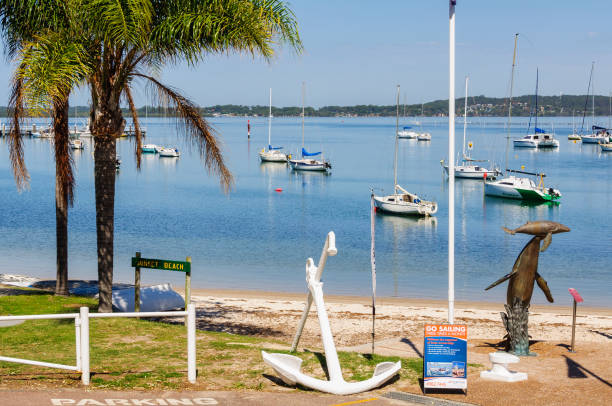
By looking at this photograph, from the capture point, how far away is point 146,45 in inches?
620

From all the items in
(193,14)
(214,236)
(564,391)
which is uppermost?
(193,14)

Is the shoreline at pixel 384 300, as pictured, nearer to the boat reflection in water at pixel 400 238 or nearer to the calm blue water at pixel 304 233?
the calm blue water at pixel 304 233

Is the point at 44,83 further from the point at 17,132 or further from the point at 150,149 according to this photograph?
the point at 150,149

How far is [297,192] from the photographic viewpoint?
257ft

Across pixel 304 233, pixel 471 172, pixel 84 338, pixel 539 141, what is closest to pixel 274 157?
pixel 471 172

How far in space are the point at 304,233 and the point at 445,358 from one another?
40.0m

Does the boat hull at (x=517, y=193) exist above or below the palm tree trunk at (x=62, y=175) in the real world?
below

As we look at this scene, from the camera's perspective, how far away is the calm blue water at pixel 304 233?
116ft

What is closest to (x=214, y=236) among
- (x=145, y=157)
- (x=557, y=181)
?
(x=557, y=181)

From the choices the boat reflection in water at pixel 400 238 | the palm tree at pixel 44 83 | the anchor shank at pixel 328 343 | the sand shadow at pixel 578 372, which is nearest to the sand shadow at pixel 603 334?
the sand shadow at pixel 578 372

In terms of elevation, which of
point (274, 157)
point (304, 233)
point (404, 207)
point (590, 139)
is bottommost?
point (304, 233)

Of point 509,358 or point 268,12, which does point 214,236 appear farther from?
point 509,358

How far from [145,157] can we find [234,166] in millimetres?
17829

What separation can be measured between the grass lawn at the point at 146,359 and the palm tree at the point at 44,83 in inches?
150
